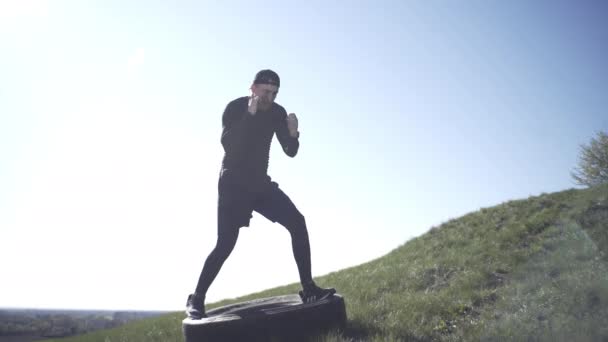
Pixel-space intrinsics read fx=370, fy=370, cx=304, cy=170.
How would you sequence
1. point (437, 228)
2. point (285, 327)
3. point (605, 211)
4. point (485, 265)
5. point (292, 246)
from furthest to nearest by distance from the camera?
point (437, 228) → point (605, 211) → point (485, 265) → point (292, 246) → point (285, 327)

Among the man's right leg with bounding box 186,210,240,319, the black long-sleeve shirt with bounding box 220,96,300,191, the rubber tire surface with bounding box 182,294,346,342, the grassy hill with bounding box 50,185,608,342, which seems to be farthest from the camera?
the black long-sleeve shirt with bounding box 220,96,300,191

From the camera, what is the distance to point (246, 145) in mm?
4363

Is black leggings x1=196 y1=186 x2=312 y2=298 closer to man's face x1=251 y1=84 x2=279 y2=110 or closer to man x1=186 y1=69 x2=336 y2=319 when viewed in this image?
man x1=186 y1=69 x2=336 y2=319

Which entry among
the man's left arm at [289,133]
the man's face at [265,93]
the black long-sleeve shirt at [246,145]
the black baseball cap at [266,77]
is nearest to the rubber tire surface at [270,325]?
the black long-sleeve shirt at [246,145]

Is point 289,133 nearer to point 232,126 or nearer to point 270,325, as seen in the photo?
point 232,126

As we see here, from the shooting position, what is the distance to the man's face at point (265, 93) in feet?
14.2

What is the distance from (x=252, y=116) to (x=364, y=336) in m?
2.79

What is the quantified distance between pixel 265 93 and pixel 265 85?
94 mm

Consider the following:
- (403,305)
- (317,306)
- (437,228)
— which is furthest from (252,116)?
(437,228)

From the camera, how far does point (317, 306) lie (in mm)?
3941

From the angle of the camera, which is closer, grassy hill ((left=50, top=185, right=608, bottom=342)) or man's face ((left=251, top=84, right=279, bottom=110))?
grassy hill ((left=50, top=185, right=608, bottom=342))

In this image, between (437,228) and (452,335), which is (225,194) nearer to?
(452,335)

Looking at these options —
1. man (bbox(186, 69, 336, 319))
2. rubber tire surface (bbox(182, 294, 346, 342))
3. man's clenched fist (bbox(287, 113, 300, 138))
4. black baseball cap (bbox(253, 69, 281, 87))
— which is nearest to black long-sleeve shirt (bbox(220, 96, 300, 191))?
man (bbox(186, 69, 336, 319))

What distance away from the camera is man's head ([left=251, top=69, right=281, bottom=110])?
4324mm
